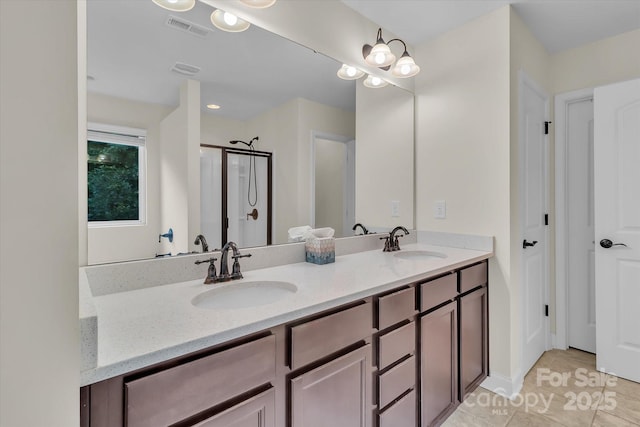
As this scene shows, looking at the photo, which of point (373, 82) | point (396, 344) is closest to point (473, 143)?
point (373, 82)

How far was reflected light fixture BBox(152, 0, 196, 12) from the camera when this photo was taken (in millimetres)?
1228

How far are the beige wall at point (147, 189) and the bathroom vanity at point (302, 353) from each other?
16cm

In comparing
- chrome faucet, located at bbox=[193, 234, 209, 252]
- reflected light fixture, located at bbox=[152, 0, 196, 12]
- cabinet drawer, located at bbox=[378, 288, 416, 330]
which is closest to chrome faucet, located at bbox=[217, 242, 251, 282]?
chrome faucet, located at bbox=[193, 234, 209, 252]

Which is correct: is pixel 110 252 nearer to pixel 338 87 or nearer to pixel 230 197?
pixel 230 197

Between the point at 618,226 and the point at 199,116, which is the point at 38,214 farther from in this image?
the point at 618,226

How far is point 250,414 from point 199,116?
46.7 inches

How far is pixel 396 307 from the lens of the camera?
1.32m

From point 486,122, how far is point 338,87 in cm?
99

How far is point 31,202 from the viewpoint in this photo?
50 centimetres

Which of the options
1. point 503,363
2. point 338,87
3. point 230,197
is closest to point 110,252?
point 230,197

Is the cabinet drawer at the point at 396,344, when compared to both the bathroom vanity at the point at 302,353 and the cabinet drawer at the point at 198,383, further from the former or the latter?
the cabinet drawer at the point at 198,383

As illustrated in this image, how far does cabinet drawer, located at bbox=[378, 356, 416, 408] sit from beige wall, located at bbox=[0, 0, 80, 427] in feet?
3.47

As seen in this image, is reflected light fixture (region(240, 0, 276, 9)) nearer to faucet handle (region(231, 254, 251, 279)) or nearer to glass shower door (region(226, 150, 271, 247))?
glass shower door (region(226, 150, 271, 247))

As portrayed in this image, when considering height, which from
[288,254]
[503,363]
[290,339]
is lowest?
[503,363]
